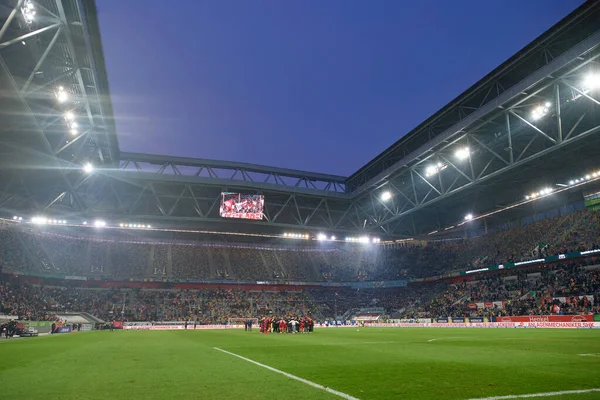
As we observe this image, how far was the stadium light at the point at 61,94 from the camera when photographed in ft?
59.8

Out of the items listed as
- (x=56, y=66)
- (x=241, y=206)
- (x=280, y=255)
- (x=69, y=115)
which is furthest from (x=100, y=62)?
(x=280, y=255)

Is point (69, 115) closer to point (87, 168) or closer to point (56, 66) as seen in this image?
point (56, 66)

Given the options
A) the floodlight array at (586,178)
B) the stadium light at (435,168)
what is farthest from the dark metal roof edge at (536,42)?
the floodlight array at (586,178)

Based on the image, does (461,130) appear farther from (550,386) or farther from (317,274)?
(317,274)

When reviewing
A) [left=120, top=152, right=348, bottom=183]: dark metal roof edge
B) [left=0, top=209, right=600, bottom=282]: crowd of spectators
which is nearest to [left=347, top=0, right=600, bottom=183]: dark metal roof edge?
[left=120, top=152, right=348, bottom=183]: dark metal roof edge

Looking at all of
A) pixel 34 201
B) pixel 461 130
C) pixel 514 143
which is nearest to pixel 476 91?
pixel 461 130

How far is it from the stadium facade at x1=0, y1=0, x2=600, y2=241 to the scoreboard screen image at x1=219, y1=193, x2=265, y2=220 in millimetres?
953

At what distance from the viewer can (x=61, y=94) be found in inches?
728

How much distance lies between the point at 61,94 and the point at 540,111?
2792 cm

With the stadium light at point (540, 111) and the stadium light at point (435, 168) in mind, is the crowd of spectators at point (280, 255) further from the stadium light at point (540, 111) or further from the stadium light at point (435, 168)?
the stadium light at point (540, 111)

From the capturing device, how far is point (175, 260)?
5600 centimetres

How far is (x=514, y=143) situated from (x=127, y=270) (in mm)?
48796

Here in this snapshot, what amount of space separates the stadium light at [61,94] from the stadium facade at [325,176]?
0.21 ft

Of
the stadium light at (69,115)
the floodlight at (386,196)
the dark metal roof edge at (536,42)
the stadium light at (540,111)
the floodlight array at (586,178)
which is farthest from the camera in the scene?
the floodlight at (386,196)
